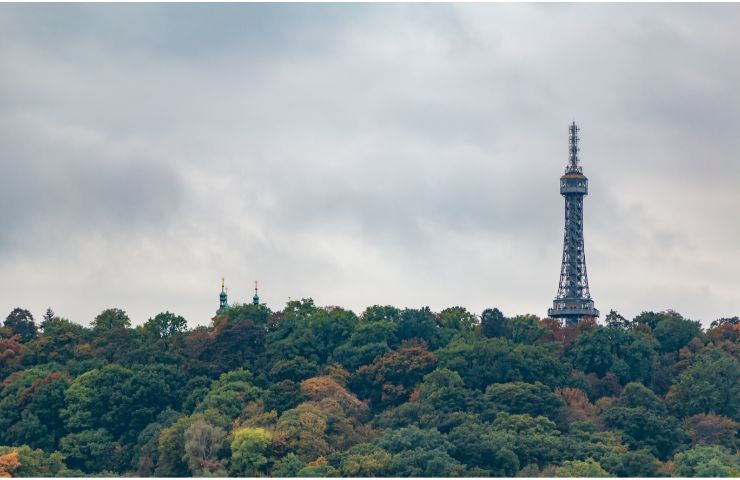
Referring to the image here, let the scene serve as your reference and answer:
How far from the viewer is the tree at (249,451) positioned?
98.0m

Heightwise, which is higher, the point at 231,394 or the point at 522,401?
the point at 231,394

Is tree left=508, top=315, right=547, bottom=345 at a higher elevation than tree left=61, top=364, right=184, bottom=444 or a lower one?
higher

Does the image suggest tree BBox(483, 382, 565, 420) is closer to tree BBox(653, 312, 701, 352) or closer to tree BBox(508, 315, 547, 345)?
tree BBox(508, 315, 547, 345)

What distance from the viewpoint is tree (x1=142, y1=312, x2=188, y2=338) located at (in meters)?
125

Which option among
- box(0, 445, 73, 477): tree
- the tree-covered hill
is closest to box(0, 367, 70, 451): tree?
the tree-covered hill

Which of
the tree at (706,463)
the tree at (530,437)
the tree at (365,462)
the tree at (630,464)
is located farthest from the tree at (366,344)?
the tree at (706,463)

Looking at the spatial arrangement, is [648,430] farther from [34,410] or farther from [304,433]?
[34,410]

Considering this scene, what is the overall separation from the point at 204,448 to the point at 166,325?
1042 inches

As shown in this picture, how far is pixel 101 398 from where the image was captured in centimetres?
11256

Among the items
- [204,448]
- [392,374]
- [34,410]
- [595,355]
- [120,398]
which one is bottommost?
[204,448]

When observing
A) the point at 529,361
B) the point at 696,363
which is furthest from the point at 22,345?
the point at 696,363

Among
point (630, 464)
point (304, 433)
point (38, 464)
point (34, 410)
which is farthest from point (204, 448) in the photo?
point (630, 464)

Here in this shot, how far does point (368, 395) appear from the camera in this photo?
113500 millimetres

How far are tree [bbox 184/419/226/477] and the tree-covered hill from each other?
10 centimetres
